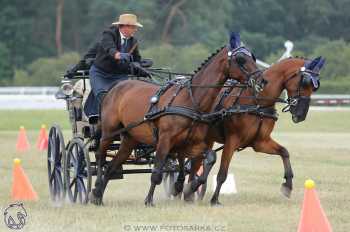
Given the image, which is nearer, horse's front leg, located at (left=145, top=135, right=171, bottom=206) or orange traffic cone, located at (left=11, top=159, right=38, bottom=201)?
horse's front leg, located at (left=145, top=135, right=171, bottom=206)

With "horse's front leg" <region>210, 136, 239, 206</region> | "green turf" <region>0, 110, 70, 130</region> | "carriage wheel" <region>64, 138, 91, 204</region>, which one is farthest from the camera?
"green turf" <region>0, 110, 70, 130</region>

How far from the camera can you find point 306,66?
12.6m

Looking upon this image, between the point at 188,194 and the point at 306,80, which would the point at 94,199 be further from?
the point at 306,80

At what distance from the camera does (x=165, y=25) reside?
2768 inches

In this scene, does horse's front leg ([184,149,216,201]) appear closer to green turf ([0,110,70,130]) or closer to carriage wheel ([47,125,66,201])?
carriage wheel ([47,125,66,201])

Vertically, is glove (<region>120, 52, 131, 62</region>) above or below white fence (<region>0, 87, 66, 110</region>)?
below

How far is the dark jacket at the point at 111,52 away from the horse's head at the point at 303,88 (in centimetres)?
241

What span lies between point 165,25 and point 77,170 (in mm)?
57049

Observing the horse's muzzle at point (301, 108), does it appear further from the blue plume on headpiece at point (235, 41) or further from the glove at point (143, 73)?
the glove at point (143, 73)

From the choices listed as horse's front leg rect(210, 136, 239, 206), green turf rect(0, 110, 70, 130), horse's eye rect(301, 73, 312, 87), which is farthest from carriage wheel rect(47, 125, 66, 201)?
green turf rect(0, 110, 70, 130)

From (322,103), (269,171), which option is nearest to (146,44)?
(322,103)

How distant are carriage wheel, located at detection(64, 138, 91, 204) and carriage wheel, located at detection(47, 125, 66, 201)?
0.71 feet

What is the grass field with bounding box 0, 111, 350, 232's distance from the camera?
1067 cm

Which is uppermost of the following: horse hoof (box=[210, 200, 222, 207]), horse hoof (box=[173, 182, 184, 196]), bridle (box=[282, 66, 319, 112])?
bridle (box=[282, 66, 319, 112])
